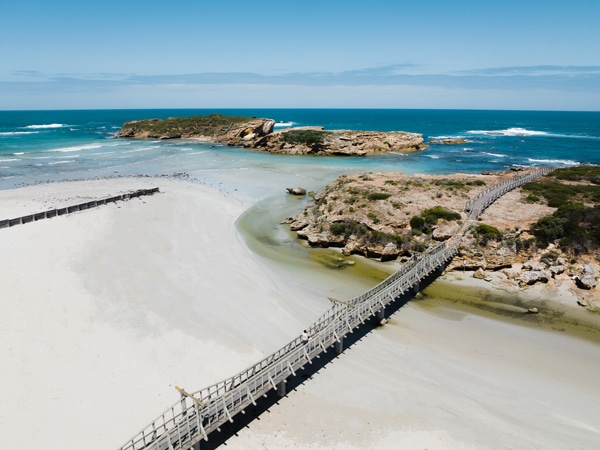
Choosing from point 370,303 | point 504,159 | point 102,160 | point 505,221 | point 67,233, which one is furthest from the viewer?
point 504,159

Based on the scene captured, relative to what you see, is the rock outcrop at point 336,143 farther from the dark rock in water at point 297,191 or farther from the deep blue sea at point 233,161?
the dark rock in water at point 297,191

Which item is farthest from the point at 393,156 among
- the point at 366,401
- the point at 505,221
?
the point at 366,401

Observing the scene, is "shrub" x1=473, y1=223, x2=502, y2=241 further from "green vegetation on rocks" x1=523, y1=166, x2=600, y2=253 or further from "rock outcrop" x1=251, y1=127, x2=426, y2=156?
"rock outcrop" x1=251, y1=127, x2=426, y2=156

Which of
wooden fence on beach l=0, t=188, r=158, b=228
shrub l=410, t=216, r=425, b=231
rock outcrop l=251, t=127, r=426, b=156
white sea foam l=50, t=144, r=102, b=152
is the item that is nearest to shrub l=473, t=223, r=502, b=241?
shrub l=410, t=216, r=425, b=231

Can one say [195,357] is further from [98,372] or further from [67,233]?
[67,233]

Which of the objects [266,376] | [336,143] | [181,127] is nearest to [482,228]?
[266,376]

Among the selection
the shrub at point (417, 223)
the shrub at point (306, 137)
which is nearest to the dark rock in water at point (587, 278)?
the shrub at point (417, 223)
